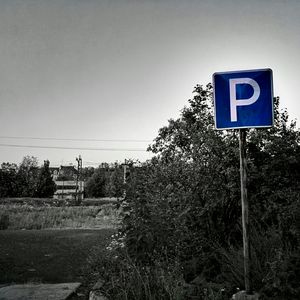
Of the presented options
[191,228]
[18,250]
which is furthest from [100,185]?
[191,228]

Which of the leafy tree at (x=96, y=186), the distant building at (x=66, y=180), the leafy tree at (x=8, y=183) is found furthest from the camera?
the distant building at (x=66, y=180)

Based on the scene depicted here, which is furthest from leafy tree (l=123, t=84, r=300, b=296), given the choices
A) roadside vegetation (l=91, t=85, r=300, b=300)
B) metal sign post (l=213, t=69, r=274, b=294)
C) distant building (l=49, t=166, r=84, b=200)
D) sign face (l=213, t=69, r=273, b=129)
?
distant building (l=49, t=166, r=84, b=200)

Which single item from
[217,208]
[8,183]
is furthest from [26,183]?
[217,208]

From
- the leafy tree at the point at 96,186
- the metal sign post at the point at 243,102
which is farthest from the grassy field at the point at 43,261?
the leafy tree at the point at 96,186

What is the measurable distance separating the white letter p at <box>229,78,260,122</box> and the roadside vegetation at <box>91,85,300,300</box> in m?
1.64

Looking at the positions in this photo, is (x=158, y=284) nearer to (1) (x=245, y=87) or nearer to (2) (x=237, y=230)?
(2) (x=237, y=230)

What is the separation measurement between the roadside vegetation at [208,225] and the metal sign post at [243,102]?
0.90 m

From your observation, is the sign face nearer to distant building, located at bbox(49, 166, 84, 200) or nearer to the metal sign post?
the metal sign post

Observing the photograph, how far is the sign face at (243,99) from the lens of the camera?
12.0 feet

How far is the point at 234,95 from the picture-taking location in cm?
374

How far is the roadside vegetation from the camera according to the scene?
3914 mm

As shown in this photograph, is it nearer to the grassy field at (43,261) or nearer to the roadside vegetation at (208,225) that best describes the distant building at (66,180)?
the grassy field at (43,261)

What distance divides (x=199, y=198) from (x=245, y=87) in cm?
256

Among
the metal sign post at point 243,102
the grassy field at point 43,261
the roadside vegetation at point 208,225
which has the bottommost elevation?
the grassy field at point 43,261
